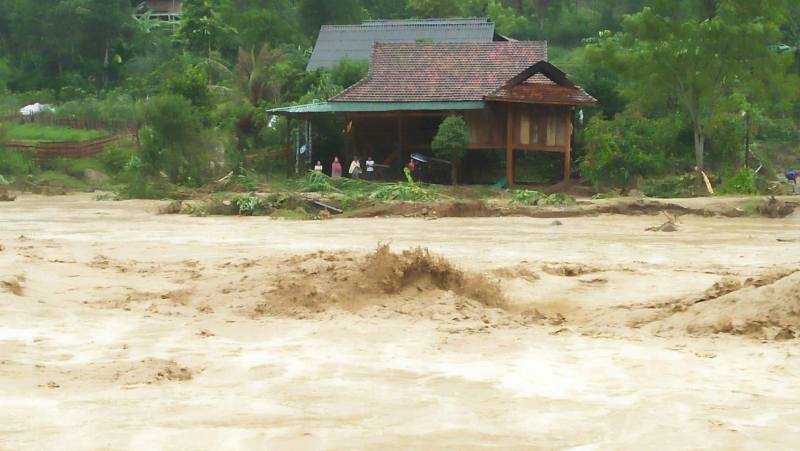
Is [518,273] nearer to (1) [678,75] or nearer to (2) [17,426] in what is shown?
(2) [17,426]

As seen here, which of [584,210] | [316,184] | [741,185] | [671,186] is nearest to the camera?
[584,210]

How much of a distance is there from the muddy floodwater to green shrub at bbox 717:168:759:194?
1098 centimetres

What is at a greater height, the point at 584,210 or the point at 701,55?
the point at 701,55

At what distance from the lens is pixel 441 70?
3067 centimetres

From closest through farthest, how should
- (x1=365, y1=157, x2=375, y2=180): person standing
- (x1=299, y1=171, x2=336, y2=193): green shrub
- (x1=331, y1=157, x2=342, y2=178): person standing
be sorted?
1. (x1=299, y1=171, x2=336, y2=193): green shrub
2. (x1=365, y1=157, x2=375, y2=180): person standing
3. (x1=331, y1=157, x2=342, y2=178): person standing

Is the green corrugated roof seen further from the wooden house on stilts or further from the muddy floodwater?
the muddy floodwater

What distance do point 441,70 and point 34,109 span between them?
17856 millimetres

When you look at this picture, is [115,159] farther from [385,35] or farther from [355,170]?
→ [385,35]

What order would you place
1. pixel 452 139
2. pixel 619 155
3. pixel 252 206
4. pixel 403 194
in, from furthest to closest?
pixel 452 139
pixel 619 155
pixel 403 194
pixel 252 206

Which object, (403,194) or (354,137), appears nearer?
(403,194)

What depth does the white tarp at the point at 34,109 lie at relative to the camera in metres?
40.2

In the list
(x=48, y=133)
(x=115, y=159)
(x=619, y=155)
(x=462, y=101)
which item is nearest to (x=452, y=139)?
(x=462, y=101)

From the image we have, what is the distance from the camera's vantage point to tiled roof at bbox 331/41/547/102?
97.6ft

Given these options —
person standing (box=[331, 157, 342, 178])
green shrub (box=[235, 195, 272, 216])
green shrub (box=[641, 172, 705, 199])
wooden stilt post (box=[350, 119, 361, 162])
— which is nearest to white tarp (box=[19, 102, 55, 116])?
wooden stilt post (box=[350, 119, 361, 162])
